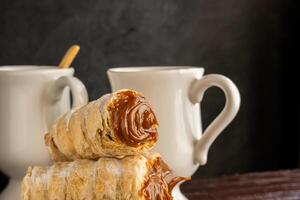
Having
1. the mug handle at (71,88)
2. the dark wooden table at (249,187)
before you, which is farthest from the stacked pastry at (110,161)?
the dark wooden table at (249,187)

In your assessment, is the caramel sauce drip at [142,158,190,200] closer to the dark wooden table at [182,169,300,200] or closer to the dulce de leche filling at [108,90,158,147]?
the dulce de leche filling at [108,90,158,147]

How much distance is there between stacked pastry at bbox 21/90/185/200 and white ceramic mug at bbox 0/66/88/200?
0.63ft

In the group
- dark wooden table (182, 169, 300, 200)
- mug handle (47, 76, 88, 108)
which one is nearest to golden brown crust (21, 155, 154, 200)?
mug handle (47, 76, 88, 108)

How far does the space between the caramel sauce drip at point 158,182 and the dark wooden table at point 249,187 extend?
1.04ft

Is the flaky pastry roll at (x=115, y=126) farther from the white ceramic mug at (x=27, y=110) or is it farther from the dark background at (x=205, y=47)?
the dark background at (x=205, y=47)

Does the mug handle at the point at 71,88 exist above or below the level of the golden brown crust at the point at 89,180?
above

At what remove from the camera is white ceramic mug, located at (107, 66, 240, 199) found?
0.78 meters

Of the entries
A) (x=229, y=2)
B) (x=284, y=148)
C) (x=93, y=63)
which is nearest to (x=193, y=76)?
(x=93, y=63)

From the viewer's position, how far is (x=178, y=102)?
799 millimetres

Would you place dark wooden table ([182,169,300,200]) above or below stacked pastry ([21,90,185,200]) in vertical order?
below

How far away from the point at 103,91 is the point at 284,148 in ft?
1.39

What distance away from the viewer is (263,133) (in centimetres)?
132

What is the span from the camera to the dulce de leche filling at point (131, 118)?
581mm

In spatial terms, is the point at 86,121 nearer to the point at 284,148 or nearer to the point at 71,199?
the point at 71,199
